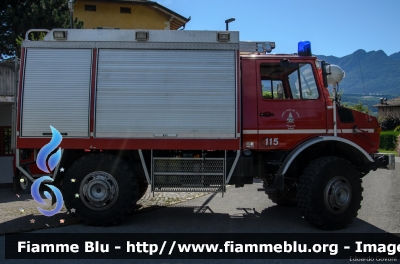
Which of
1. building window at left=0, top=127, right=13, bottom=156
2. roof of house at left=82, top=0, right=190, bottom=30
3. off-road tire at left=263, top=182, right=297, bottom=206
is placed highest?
roof of house at left=82, top=0, right=190, bottom=30

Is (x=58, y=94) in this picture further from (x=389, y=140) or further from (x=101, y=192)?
(x=389, y=140)

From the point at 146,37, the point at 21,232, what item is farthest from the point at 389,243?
the point at 21,232

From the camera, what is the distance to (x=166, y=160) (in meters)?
7.18

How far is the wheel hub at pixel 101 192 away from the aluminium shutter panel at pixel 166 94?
2.34 feet

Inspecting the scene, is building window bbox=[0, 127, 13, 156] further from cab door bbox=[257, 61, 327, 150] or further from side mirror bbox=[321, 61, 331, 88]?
side mirror bbox=[321, 61, 331, 88]

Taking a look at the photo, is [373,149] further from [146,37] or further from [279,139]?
[146,37]

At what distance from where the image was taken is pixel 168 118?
7.05 metres

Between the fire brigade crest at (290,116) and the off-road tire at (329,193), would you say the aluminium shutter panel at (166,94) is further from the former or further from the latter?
the off-road tire at (329,193)

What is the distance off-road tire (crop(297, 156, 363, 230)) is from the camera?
6844mm

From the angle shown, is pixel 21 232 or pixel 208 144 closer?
pixel 21 232

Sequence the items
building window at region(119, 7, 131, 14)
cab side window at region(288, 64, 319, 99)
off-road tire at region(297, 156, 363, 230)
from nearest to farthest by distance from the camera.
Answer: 1. off-road tire at region(297, 156, 363, 230)
2. cab side window at region(288, 64, 319, 99)
3. building window at region(119, 7, 131, 14)

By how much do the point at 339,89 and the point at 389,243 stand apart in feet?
8.92

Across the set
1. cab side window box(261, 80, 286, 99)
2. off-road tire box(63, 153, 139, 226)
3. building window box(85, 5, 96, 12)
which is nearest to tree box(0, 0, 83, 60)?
building window box(85, 5, 96, 12)

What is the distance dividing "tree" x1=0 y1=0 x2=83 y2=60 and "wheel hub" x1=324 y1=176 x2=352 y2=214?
538 inches
